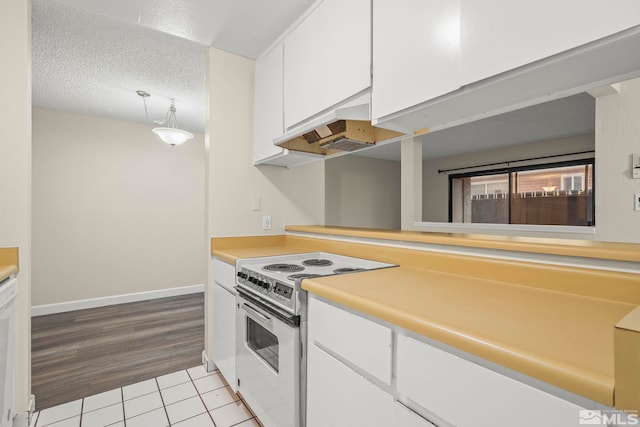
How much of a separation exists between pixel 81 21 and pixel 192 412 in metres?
2.54

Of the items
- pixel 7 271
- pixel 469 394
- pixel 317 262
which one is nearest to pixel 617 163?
pixel 317 262

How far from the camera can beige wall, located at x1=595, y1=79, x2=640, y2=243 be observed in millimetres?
1959

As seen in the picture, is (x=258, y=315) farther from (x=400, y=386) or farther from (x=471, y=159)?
(x=471, y=159)

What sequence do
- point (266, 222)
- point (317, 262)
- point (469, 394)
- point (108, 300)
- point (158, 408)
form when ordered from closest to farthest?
1. point (469, 394)
2. point (158, 408)
3. point (317, 262)
4. point (266, 222)
5. point (108, 300)

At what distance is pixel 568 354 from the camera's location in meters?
0.57

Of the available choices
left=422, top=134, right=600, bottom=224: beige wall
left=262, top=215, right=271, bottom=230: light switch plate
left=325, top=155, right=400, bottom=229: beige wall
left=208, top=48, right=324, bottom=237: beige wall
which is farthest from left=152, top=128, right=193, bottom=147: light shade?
left=422, top=134, right=600, bottom=224: beige wall

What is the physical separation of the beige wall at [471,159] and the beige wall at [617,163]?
2945 mm

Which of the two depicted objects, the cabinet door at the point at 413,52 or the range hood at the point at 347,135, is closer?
the cabinet door at the point at 413,52

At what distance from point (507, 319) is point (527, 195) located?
18.2 ft

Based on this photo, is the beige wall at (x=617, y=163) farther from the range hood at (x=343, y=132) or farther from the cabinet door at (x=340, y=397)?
the cabinet door at (x=340, y=397)

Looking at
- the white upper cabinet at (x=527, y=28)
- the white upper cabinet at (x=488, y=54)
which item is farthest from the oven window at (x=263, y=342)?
the white upper cabinet at (x=527, y=28)

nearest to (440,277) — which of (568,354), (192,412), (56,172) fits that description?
(568,354)

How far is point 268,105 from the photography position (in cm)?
212

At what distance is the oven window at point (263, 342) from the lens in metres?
1.41
